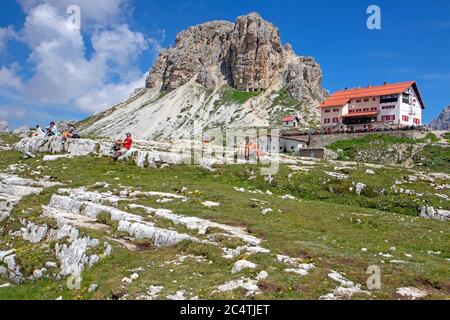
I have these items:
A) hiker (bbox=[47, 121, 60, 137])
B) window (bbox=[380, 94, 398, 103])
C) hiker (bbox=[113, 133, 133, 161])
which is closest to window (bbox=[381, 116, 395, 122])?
window (bbox=[380, 94, 398, 103])

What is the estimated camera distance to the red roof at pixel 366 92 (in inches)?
4600

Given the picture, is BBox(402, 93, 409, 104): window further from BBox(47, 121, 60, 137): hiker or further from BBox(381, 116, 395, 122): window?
BBox(47, 121, 60, 137): hiker

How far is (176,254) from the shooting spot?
19.1 meters

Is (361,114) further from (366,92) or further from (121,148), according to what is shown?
(121,148)

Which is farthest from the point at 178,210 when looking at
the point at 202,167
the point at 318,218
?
the point at 202,167

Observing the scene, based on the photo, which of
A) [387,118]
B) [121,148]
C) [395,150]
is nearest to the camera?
[121,148]

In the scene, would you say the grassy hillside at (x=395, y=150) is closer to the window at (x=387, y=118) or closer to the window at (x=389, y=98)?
the window at (x=387, y=118)

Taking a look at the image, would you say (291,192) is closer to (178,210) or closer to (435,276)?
(178,210)

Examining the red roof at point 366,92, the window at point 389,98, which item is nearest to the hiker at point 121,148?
the window at point 389,98

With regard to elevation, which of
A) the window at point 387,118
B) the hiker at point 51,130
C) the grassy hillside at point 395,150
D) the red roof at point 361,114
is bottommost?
the grassy hillside at point 395,150

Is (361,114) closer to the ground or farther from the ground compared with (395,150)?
farther from the ground

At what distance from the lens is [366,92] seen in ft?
413

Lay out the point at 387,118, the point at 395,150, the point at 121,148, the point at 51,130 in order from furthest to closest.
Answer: the point at 387,118 < the point at 395,150 < the point at 51,130 < the point at 121,148

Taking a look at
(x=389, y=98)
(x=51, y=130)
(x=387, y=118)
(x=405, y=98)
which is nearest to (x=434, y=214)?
(x=51, y=130)
